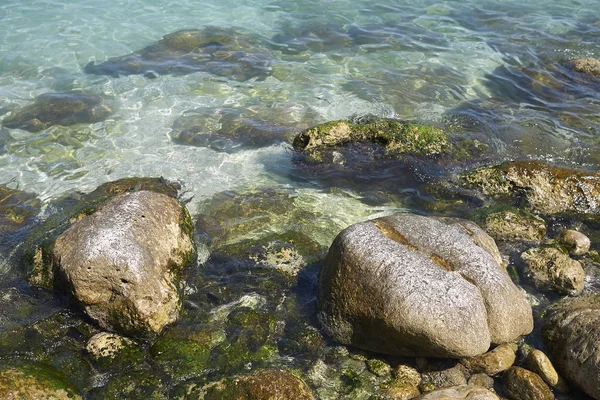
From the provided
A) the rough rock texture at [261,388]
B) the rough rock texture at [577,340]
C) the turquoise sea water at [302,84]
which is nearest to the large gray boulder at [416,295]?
the rough rock texture at [577,340]

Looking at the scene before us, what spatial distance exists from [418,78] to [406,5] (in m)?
8.25

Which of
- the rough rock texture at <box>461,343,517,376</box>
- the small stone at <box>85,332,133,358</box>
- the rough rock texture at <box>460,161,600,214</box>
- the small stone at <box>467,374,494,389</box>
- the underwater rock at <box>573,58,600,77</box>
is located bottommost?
the small stone at <box>85,332,133,358</box>

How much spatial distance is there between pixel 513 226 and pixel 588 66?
9.15m

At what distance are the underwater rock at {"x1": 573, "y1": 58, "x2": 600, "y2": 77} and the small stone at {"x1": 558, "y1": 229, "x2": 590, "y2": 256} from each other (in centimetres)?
865

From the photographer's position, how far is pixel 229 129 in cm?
1092

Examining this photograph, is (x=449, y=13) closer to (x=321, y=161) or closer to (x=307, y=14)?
(x=307, y=14)

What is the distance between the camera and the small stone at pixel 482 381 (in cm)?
535

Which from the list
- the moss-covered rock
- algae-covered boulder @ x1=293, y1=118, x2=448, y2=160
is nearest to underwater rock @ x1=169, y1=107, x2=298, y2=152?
algae-covered boulder @ x1=293, y1=118, x2=448, y2=160

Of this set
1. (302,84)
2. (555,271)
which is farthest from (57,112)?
(555,271)

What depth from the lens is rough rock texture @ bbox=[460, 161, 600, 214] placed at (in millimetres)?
8062

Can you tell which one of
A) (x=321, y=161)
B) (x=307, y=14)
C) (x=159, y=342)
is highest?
(x=307, y=14)

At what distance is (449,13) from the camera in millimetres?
19672

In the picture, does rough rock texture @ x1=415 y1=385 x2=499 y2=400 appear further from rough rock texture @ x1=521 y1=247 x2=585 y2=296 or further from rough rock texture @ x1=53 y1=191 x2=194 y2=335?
rough rock texture @ x1=53 y1=191 x2=194 y2=335

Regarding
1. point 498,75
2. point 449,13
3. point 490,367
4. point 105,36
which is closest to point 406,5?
point 449,13
